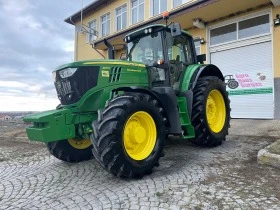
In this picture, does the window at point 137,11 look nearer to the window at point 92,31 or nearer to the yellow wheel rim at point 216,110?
the window at point 92,31

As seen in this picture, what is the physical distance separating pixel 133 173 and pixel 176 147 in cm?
242

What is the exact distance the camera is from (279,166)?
4602 mm

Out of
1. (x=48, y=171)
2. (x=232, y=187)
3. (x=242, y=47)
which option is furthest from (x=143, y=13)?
(x=232, y=187)

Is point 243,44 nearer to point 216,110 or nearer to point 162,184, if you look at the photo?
point 216,110

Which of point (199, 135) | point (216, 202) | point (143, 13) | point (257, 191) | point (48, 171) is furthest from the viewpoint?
point (143, 13)

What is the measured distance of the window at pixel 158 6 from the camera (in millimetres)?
14180

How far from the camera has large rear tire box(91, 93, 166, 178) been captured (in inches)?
150

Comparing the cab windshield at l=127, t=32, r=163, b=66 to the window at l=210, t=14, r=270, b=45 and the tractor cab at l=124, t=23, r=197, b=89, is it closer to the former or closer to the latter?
the tractor cab at l=124, t=23, r=197, b=89

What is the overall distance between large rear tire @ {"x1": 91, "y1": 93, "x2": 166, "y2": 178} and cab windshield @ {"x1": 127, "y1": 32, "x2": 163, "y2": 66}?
1.34m

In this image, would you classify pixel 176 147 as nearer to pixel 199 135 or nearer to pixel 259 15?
pixel 199 135

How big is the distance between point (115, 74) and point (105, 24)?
49.2ft

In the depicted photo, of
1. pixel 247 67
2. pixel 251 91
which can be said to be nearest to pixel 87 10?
pixel 247 67

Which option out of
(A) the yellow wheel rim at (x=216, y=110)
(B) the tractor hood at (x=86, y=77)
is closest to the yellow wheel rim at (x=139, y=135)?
(B) the tractor hood at (x=86, y=77)

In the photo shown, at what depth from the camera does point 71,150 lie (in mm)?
5367
